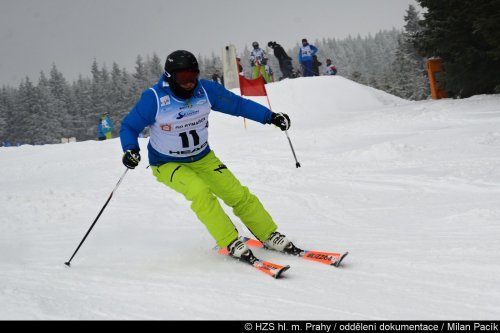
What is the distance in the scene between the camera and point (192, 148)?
4.51m

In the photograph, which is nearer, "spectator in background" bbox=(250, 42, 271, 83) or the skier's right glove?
the skier's right glove

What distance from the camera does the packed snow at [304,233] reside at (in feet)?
9.60

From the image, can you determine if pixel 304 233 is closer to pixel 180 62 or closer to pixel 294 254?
pixel 294 254

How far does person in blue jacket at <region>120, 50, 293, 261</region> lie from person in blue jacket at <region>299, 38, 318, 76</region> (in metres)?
15.6

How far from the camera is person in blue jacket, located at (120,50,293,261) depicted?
13.4 feet

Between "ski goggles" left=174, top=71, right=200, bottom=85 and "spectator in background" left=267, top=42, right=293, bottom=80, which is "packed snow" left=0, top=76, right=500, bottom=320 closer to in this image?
"ski goggles" left=174, top=71, right=200, bottom=85

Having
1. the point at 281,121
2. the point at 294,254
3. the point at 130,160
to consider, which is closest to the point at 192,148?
the point at 130,160

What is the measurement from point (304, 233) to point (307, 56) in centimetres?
1669

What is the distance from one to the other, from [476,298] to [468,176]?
12.8 ft

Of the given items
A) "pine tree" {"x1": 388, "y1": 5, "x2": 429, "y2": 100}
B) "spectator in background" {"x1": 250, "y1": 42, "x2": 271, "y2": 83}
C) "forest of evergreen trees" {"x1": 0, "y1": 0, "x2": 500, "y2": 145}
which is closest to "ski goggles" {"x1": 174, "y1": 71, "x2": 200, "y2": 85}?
"spectator in background" {"x1": 250, "y1": 42, "x2": 271, "y2": 83}

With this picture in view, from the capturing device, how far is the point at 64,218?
636 cm

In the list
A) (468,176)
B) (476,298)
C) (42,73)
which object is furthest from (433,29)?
Answer: (42,73)

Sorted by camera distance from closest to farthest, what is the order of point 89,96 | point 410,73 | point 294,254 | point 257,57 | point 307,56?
point 294,254, point 257,57, point 307,56, point 410,73, point 89,96
